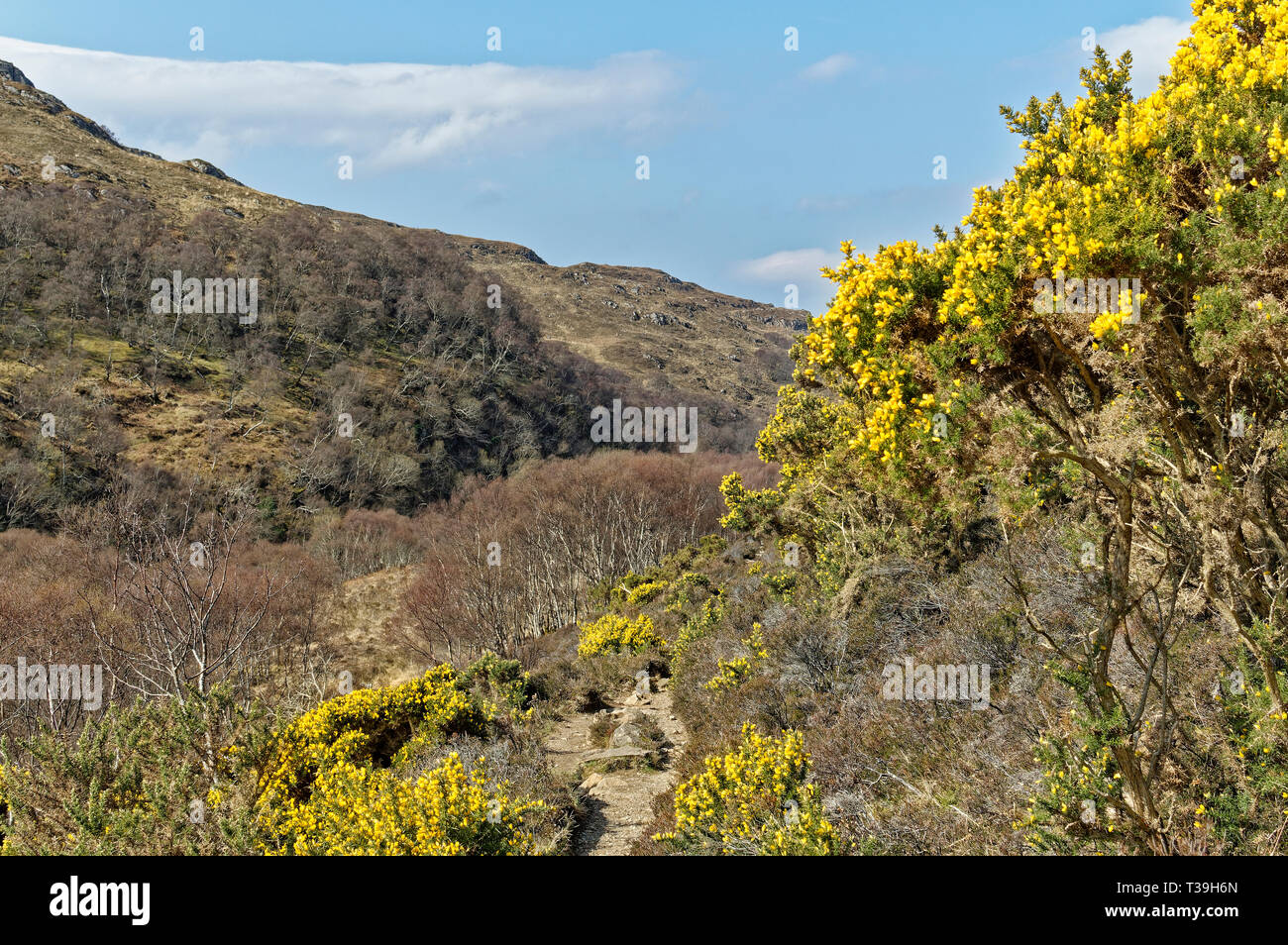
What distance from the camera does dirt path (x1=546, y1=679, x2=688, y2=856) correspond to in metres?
8.59

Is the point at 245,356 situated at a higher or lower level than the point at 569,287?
lower

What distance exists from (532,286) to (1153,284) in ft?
531

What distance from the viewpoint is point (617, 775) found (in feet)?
34.8

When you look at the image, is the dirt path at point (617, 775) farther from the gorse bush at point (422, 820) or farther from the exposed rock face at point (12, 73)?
the exposed rock face at point (12, 73)

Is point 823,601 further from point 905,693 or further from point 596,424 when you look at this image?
point 596,424

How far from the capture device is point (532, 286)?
158m

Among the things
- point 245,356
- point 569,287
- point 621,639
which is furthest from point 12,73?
point 621,639

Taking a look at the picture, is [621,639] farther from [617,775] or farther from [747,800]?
[747,800]

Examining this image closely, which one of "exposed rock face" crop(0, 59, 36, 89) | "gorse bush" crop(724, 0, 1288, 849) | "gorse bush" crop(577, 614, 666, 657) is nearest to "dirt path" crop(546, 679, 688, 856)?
"gorse bush" crop(577, 614, 666, 657)

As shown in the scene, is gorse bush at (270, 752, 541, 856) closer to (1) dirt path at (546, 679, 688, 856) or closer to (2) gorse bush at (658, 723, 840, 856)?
(2) gorse bush at (658, 723, 840, 856)

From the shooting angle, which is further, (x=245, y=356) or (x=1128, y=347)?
(x=245, y=356)

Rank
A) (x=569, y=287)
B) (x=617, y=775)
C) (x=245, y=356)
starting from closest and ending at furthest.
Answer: (x=617, y=775) → (x=245, y=356) → (x=569, y=287)

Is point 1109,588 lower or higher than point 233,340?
lower
